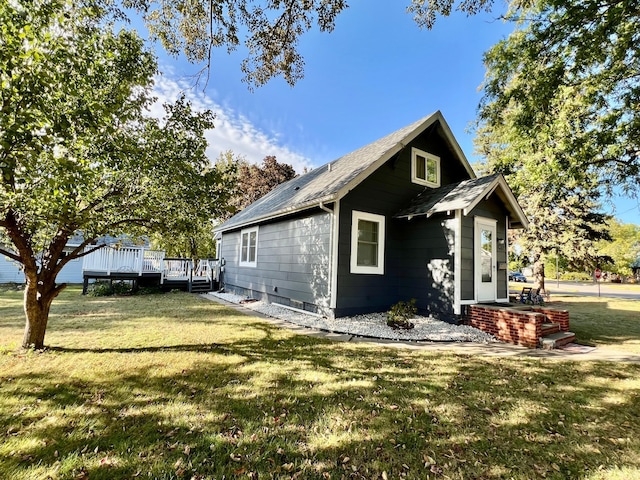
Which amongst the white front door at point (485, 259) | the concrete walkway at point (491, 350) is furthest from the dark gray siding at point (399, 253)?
the concrete walkway at point (491, 350)

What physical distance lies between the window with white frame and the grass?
23.0ft

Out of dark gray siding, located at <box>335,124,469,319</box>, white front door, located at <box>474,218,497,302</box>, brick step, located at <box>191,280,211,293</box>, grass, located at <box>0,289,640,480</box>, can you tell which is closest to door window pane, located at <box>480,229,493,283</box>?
white front door, located at <box>474,218,497,302</box>

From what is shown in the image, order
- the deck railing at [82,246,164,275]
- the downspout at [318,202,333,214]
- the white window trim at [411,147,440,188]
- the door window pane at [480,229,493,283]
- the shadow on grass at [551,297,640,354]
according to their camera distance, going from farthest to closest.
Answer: the deck railing at [82,246,164,275], the white window trim at [411,147,440,188], the door window pane at [480,229,493,283], the downspout at [318,202,333,214], the shadow on grass at [551,297,640,354]

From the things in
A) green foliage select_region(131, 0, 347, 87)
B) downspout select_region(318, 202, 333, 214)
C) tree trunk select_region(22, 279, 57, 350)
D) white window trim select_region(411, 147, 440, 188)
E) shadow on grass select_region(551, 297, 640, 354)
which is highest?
green foliage select_region(131, 0, 347, 87)

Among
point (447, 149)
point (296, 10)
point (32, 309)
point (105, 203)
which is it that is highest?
point (296, 10)

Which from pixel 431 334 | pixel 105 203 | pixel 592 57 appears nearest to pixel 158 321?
pixel 105 203

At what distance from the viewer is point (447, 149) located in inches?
408

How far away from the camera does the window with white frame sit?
1221cm

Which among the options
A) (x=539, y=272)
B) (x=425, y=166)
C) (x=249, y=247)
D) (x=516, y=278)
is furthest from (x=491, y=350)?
(x=516, y=278)

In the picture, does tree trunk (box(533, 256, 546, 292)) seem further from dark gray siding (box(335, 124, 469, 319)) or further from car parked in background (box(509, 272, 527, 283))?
car parked in background (box(509, 272, 527, 283))

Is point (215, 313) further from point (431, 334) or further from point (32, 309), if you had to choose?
point (431, 334)

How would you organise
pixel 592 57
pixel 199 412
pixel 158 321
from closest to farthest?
pixel 199 412 < pixel 592 57 < pixel 158 321

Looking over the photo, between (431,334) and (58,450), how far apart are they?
623 cm

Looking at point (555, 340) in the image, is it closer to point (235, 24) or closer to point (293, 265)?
point (293, 265)
